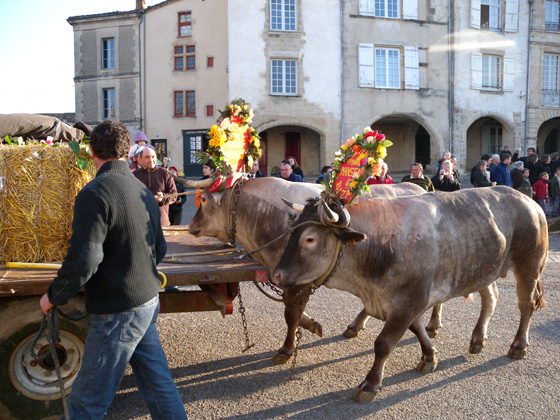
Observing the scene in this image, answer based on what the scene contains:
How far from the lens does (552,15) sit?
26859 mm

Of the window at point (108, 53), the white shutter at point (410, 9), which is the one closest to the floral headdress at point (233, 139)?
the white shutter at point (410, 9)

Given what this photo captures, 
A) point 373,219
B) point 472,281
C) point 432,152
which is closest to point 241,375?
point 373,219

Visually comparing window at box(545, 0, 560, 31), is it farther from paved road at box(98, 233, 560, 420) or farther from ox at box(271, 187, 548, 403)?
ox at box(271, 187, 548, 403)

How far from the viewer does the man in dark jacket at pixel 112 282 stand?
105 inches

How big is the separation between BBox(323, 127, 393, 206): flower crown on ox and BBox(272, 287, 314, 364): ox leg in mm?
1033

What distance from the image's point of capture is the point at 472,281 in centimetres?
470

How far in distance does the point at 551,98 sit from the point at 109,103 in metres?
23.9

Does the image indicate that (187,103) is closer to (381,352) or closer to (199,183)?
(199,183)

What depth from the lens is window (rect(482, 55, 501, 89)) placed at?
2577 cm

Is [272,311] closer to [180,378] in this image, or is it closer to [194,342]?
[194,342]

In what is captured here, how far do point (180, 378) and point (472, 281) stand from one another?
2760mm

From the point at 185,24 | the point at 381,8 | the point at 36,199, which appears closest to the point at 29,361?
the point at 36,199

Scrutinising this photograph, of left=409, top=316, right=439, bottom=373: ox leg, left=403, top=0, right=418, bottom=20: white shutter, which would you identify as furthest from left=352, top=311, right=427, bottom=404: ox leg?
left=403, top=0, right=418, bottom=20: white shutter

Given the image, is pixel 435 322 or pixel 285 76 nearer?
pixel 435 322
